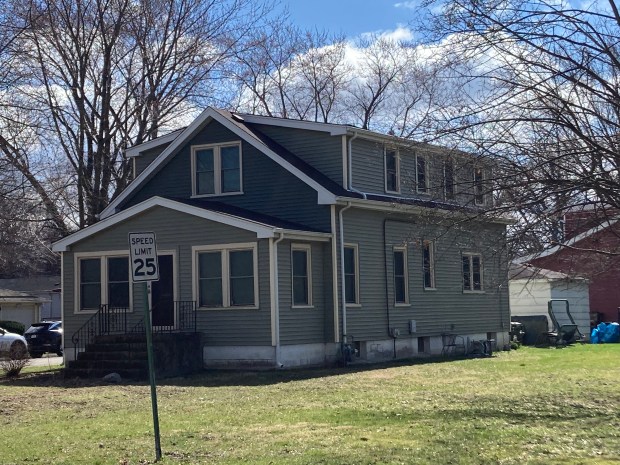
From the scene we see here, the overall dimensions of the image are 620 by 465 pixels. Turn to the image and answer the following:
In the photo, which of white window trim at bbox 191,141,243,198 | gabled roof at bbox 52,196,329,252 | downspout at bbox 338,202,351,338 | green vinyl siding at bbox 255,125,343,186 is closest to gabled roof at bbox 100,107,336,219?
white window trim at bbox 191,141,243,198

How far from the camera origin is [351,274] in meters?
25.6

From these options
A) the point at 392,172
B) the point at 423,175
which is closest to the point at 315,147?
the point at 392,172

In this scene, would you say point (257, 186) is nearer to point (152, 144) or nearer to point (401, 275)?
point (152, 144)

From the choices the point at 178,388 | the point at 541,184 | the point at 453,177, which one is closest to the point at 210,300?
the point at 178,388

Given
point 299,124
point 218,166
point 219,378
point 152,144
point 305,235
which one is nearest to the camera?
point 219,378

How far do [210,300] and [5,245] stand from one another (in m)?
7.82

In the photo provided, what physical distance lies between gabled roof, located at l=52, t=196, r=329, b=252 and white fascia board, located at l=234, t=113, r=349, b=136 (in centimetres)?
296

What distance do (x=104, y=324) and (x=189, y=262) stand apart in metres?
3.19

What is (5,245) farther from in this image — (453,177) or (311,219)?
(453,177)

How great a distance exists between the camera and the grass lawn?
10781 millimetres

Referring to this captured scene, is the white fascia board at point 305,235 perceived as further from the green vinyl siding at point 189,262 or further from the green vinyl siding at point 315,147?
the green vinyl siding at point 315,147

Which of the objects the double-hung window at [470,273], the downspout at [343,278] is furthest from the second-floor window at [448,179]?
the double-hung window at [470,273]

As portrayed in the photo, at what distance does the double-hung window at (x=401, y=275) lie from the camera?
2747 cm

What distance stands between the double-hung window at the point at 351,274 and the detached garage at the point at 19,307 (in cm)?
2755
